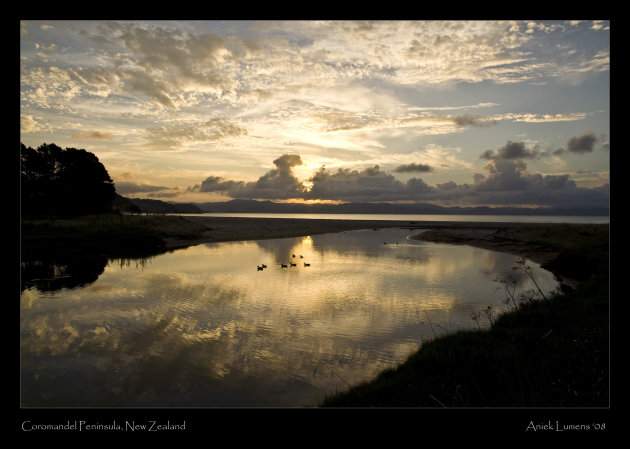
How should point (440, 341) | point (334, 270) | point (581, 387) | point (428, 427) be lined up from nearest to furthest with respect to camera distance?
point (428, 427), point (581, 387), point (440, 341), point (334, 270)

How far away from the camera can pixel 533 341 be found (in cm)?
1060

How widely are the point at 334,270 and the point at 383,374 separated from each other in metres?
22.2

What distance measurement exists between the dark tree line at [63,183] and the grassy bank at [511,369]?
68761 millimetres

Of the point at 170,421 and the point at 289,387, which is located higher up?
the point at 170,421

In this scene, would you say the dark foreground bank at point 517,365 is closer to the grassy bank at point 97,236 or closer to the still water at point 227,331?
the still water at point 227,331

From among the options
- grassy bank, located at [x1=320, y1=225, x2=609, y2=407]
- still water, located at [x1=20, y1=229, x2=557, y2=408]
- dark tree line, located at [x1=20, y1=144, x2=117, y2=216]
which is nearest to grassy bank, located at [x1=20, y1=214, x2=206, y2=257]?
dark tree line, located at [x1=20, y1=144, x2=117, y2=216]

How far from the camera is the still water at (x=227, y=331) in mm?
10016

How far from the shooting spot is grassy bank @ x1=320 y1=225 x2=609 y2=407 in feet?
24.1

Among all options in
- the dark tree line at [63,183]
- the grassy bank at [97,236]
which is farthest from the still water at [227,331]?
the dark tree line at [63,183]

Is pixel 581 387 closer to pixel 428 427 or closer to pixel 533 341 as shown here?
pixel 533 341

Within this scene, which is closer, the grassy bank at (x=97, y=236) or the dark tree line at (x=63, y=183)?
the grassy bank at (x=97, y=236)

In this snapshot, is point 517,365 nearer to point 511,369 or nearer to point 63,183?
point 511,369
